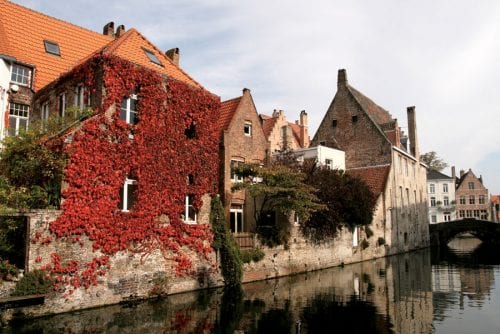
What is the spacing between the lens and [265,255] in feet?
73.0

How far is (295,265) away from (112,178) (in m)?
12.7

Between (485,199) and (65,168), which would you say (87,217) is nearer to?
(65,168)

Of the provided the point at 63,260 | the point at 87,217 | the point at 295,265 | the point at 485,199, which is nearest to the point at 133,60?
the point at 87,217

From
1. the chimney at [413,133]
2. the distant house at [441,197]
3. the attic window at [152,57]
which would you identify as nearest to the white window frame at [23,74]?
the attic window at [152,57]

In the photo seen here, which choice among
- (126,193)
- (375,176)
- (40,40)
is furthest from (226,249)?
(375,176)

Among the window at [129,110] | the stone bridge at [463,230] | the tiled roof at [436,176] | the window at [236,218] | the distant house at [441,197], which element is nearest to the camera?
the window at [129,110]

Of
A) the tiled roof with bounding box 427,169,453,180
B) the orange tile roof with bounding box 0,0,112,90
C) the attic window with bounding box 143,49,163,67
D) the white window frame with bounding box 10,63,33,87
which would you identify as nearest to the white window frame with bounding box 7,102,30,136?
the white window frame with bounding box 10,63,33,87

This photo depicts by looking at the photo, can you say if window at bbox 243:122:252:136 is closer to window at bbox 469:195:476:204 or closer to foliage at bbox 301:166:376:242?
foliage at bbox 301:166:376:242

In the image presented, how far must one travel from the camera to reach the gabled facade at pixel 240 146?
23.0m

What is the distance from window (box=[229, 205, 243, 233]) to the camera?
24844mm

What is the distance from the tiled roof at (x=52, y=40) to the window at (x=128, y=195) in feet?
17.8

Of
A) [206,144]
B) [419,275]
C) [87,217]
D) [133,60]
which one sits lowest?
[419,275]

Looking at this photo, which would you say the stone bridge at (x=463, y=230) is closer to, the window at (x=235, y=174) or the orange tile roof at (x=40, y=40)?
the window at (x=235, y=174)

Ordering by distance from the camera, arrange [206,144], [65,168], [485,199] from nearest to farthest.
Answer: [65,168] < [206,144] < [485,199]
